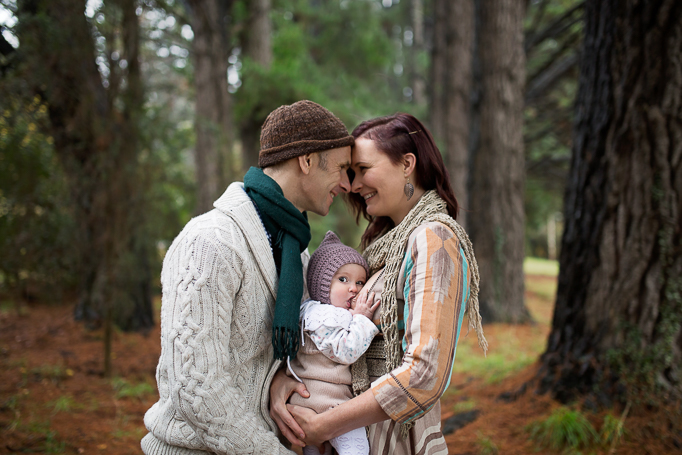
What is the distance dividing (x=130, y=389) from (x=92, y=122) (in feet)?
9.86

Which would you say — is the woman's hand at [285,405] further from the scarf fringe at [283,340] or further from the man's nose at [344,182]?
the man's nose at [344,182]

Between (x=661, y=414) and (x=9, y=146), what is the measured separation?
243 inches

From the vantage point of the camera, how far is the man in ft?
5.15

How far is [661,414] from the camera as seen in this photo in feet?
9.86

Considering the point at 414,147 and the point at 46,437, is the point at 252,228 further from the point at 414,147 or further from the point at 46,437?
the point at 46,437

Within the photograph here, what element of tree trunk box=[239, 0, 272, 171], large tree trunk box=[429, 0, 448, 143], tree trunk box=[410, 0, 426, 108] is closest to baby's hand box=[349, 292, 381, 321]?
tree trunk box=[239, 0, 272, 171]

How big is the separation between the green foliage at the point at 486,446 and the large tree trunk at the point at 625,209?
0.66 m

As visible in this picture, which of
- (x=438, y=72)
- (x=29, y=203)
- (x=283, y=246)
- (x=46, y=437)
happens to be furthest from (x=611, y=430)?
(x=438, y=72)

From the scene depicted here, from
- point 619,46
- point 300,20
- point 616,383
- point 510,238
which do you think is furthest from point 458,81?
point 616,383

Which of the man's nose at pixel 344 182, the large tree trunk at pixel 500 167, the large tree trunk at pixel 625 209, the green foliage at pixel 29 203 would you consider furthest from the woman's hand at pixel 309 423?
the large tree trunk at pixel 500 167

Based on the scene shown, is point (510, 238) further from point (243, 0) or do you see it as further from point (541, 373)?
point (243, 0)

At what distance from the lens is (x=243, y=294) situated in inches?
68.6

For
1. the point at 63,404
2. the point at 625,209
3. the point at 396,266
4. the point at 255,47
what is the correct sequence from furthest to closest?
the point at 255,47 → the point at 63,404 → the point at 625,209 → the point at 396,266

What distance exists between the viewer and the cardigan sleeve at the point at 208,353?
155cm
